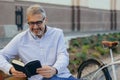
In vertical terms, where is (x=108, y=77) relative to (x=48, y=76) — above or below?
below

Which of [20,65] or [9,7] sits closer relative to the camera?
[20,65]

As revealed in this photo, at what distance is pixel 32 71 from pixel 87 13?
75.1 feet

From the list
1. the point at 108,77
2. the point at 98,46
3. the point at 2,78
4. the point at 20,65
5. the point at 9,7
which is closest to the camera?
the point at 20,65

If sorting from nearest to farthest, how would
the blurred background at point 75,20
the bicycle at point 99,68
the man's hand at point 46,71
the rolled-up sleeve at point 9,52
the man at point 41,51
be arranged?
the man's hand at point 46,71
the man at point 41,51
the rolled-up sleeve at point 9,52
the bicycle at point 99,68
the blurred background at point 75,20

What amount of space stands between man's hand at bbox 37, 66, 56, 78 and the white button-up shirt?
19 centimetres

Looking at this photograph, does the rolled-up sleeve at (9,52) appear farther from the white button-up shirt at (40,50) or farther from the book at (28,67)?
the book at (28,67)

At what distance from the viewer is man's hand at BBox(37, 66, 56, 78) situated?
4188 millimetres

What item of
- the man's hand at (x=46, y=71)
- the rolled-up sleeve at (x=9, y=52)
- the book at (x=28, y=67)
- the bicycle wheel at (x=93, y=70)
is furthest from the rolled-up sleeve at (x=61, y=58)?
the bicycle wheel at (x=93, y=70)

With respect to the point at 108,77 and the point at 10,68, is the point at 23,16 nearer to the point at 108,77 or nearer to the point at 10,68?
the point at 108,77

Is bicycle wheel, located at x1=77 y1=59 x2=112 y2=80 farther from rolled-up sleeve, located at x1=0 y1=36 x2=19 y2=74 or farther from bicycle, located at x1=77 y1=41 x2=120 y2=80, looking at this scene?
rolled-up sleeve, located at x1=0 y1=36 x2=19 y2=74

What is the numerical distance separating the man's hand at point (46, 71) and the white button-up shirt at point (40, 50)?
193 mm

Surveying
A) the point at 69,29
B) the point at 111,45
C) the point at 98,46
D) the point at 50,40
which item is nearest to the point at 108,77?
the point at 111,45

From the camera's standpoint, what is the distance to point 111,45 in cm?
658

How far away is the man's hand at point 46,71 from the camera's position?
4188 millimetres
